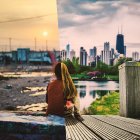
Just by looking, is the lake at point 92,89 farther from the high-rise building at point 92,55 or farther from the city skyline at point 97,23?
the city skyline at point 97,23

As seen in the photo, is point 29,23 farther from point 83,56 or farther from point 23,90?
point 23,90

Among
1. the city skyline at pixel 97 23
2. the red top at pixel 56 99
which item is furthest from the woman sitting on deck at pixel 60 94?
the city skyline at pixel 97 23

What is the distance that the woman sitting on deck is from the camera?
333 centimetres

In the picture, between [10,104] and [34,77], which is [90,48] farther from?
[10,104]

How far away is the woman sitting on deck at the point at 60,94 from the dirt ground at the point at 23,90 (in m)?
3.10

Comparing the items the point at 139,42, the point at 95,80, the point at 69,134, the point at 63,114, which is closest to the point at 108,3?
the point at 139,42

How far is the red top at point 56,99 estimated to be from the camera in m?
3.32

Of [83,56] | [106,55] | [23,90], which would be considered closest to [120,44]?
[106,55]

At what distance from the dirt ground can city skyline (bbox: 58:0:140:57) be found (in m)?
1.05

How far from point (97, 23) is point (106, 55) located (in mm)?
653

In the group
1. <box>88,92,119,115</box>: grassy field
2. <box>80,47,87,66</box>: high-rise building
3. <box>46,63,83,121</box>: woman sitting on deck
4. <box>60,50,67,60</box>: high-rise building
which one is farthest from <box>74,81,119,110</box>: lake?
<box>46,63,83,121</box>: woman sitting on deck

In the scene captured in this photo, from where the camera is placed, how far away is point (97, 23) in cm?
620

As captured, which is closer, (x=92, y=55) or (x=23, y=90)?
(x=92, y=55)

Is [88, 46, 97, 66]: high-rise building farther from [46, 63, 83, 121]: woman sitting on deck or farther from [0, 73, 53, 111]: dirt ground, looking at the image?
[46, 63, 83, 121]: woman sitting on deck
